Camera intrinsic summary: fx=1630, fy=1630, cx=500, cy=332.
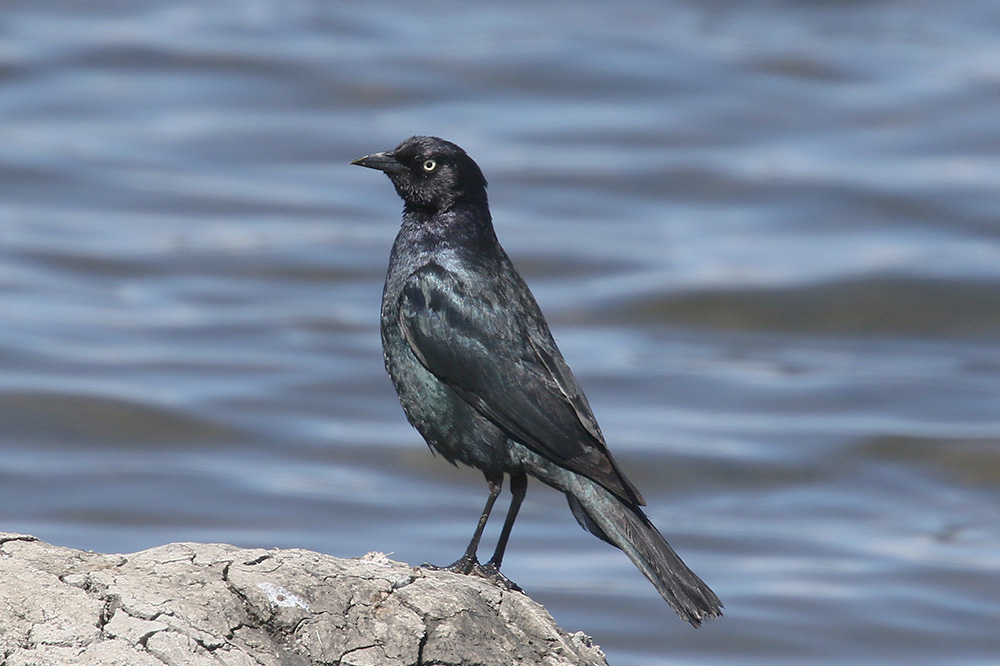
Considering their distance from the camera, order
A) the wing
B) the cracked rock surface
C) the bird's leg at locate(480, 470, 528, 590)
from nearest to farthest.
Result: the cracked rock surface, the bird's leg at locate(480, 470, 528, 590), the wing

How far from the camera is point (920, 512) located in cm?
1397

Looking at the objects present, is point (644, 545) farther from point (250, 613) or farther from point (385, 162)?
point (385, 162)

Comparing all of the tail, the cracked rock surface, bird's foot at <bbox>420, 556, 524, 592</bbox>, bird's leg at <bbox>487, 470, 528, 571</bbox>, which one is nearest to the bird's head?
bird's leg at <bbox>487, 470, 528, 571</bbox>

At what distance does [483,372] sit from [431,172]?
37.4 inches

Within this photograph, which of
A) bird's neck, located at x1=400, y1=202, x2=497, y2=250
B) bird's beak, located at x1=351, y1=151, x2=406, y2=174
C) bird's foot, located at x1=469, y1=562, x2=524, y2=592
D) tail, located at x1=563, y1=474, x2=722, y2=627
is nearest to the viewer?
tail, located at x1=563, y1=474, x2=722, y2=627

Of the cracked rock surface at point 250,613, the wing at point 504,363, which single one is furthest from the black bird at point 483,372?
Result: the cracked rock surface at point 250,613

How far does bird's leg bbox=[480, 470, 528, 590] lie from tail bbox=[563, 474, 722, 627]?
0.83 feet

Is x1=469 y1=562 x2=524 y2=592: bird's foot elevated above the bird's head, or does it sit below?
below

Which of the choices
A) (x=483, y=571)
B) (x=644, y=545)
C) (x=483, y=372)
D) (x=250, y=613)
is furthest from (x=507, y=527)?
(x=250, y=613)

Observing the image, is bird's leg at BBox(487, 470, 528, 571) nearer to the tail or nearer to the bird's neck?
the tail

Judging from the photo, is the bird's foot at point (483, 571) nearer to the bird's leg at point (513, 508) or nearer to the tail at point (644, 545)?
the bird's leg at point (513, 508)

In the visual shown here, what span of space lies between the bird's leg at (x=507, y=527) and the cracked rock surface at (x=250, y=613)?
1.77ft

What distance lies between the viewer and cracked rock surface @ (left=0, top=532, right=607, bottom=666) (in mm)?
4215

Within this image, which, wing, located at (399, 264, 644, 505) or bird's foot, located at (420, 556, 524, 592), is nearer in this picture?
bird's foot, located at (420, 556, 524, 592)
